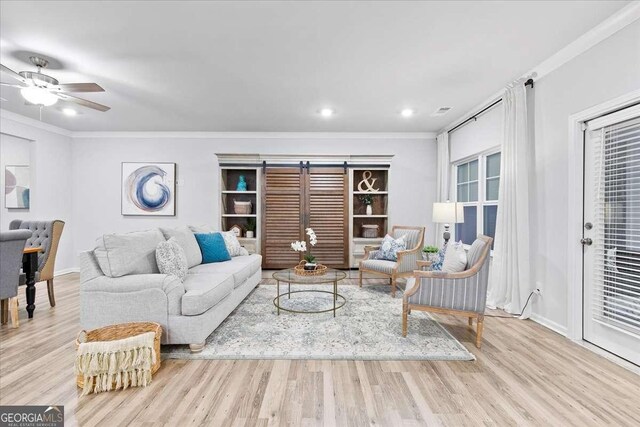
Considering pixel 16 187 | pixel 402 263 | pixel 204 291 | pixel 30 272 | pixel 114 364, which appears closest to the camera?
pixel 114 364

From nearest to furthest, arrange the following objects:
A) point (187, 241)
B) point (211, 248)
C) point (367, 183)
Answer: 1. point (187, 241)
2. point (211, 248)
3. point (367, 183)

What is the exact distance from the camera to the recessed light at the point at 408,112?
4.41 meters

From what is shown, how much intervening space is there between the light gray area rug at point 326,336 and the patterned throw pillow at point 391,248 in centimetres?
85

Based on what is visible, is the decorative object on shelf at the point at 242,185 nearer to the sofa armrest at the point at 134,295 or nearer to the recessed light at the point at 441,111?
the sofa armrest at the point at 134,295

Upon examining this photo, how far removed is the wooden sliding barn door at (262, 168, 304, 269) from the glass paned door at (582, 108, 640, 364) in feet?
12.4

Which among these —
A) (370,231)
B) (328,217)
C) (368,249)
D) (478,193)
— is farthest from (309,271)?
(478,193)

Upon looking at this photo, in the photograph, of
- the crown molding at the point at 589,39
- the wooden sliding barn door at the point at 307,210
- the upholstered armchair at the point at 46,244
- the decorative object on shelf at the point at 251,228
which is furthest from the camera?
the decorative object on shelf at the point at 251,228

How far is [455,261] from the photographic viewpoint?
282 cm

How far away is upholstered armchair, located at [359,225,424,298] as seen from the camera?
4.09m

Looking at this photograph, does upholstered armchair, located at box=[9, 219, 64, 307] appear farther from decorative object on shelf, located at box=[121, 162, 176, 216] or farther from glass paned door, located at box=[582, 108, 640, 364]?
glass paned door, located at box=[582, 108, 640, 364]

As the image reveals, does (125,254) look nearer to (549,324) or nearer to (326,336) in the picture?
(326,336)

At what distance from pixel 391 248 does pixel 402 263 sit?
1.37 ft

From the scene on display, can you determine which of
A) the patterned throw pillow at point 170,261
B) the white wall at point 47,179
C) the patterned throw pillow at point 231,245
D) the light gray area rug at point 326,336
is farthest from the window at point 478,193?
the white wall at point 47,179

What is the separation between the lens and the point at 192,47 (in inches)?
107
